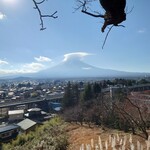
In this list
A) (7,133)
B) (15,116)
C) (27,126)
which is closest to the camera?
(7,133)

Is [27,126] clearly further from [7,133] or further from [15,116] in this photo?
[15,116]

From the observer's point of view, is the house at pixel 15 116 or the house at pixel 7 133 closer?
the house at pixel 7 133

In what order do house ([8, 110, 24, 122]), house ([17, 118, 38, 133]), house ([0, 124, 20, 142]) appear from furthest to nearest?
house ([8, 110, 24, 122]) → house ([17, 118, 38, 133]) → house ([0, 124, 20, 142])

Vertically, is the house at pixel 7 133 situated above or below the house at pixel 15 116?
above

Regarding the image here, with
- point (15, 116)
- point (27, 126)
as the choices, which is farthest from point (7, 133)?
point (15, 116)

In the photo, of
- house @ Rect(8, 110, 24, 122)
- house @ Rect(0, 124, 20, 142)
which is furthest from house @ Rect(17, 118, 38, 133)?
house @ Rect(8, 110, 24, 122)

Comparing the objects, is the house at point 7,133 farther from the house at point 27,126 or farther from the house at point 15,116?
the house at point 15,116

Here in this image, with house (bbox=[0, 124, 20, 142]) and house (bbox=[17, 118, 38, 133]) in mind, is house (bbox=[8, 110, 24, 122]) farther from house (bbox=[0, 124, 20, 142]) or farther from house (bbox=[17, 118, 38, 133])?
house (bbox=[0, 124, 20, 142])

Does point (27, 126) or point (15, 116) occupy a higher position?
point (27, 126)

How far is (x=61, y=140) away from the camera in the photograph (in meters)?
8.66

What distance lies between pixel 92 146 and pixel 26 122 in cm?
1509

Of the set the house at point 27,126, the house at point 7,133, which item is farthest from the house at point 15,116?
the house at point 7,133

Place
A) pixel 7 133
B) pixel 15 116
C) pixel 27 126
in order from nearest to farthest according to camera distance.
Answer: pixel 7 133 < pixel 27 126 < pixel 15 116

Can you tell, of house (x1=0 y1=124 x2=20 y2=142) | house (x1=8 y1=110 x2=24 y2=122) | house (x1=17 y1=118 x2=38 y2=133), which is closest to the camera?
house (x1=0 y1=124 x2=20 y2=142)
